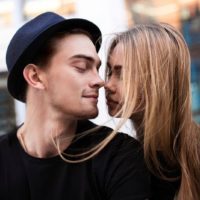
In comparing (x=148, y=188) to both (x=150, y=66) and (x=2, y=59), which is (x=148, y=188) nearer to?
(x=150, y=66)

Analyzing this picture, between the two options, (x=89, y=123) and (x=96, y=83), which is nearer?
(x=96, y=83)

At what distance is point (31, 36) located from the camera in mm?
1813

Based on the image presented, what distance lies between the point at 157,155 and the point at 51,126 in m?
0.47

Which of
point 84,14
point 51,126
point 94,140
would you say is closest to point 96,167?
point 94,140

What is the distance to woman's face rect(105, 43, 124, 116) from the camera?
1969mm

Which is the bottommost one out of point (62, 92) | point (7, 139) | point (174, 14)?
point (174, 14)

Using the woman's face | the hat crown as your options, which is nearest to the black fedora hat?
the hat crown

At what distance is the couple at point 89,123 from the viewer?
5.88 feet

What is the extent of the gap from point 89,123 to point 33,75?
0.33m

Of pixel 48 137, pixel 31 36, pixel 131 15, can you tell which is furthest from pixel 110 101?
pixel 131 15

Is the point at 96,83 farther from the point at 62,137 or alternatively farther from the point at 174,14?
the point at 174,14

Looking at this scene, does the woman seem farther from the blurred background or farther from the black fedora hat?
the blurred background

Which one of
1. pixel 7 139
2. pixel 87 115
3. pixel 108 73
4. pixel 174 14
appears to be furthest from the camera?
pixel 174 14

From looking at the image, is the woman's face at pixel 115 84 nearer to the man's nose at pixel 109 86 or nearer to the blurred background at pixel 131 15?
the man's nose at pixel 109 86
